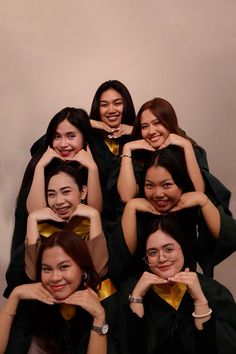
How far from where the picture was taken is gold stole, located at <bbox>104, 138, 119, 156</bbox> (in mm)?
1807

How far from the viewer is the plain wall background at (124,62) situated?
2.27 m

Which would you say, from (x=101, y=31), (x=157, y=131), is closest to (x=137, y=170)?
(x=157, y=131)

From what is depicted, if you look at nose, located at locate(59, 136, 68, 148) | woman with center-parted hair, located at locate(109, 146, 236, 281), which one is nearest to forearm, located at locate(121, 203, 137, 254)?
woman with center-parted hair, located at locate(109, 146, 236, 281)

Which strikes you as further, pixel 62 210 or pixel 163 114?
pixel 163 114

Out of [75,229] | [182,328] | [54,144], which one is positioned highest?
[54,144]

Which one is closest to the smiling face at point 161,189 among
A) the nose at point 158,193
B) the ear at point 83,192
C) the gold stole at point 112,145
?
the nose at point 158,193

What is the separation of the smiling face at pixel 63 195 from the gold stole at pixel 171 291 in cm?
33

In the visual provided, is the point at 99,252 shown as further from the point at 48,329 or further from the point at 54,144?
the point at 54,144

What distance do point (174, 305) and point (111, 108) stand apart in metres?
0.71

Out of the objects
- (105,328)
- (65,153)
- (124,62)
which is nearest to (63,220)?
(65,153)

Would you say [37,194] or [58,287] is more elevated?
[37,194]

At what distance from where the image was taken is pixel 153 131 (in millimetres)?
1616

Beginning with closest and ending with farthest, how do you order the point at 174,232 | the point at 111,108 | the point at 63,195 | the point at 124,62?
the point at 174,232
the point at 63,195
the point at 111,108
the point at 124,62

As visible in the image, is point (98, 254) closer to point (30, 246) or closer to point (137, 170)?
point (30, 246)
